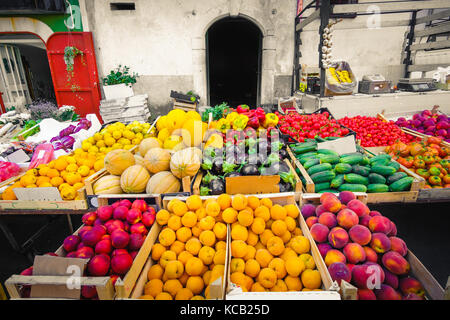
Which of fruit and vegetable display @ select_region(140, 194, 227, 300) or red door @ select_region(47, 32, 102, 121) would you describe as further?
red door @ select_region(47, 32, 102, 121)

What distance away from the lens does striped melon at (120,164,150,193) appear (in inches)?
80.3

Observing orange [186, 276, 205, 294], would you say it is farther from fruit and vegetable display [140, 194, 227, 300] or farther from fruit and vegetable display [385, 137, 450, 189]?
fruit and vegetable display [385, 137, 450, 189]

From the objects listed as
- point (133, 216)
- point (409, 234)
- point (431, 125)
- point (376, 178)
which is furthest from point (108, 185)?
point (431, 125)

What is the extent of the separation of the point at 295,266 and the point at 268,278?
6.9 inches

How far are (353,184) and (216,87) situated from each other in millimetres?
11205

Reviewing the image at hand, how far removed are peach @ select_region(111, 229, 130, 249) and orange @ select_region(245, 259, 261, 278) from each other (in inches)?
30.9

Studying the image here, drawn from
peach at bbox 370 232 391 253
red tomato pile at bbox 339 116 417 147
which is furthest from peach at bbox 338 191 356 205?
red tomato pile at bbox 339 116 417 147

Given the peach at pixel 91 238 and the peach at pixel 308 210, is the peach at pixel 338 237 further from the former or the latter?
the peach at pixel 91 238

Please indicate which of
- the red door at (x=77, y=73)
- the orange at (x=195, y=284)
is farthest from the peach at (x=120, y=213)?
the red door at (x=77, y=73)

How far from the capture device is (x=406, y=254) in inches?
59.1

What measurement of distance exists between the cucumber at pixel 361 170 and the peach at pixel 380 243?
92 centimetres

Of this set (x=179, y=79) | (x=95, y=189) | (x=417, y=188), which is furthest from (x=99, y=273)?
(x=179, y=79)

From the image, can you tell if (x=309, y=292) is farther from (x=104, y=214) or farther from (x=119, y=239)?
(x=104, y=214)

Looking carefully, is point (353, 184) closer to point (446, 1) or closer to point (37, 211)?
point (37, 211)
